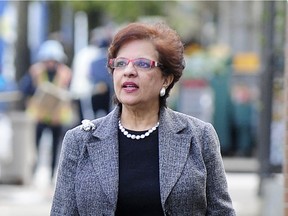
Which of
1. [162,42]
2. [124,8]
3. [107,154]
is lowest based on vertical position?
[107,154]

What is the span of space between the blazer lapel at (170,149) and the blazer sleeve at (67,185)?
13.6 inches

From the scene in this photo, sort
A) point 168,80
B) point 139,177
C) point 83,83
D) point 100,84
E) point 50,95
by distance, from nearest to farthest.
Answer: point 139,177
point 168,80
point 50,95
point 100,84
point 83,83

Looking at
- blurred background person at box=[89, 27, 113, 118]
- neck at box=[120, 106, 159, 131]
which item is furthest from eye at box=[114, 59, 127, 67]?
blurred background person at box=[89, 27, 113, 118]

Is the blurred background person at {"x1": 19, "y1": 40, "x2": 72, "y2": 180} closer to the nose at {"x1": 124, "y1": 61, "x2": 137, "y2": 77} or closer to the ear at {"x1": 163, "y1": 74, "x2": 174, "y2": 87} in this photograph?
the ear at {"x1": 163, "y1": 74, "x2": 174, "y2": 87}

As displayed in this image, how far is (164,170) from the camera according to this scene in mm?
4496

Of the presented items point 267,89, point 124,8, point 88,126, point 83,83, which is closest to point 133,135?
point 88,126

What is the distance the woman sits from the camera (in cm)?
446

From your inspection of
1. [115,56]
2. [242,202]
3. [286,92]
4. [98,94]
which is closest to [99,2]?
[98,94]

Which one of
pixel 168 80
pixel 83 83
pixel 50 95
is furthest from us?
pixel 83 83

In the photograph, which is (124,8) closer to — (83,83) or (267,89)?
(83,83)

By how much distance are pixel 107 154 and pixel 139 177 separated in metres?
0.17

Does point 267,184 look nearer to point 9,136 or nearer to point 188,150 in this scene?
point 9,136

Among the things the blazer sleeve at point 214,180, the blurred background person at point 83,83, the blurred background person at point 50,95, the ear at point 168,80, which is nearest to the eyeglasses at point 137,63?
the ear at point 168,80

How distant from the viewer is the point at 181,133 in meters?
4.66
